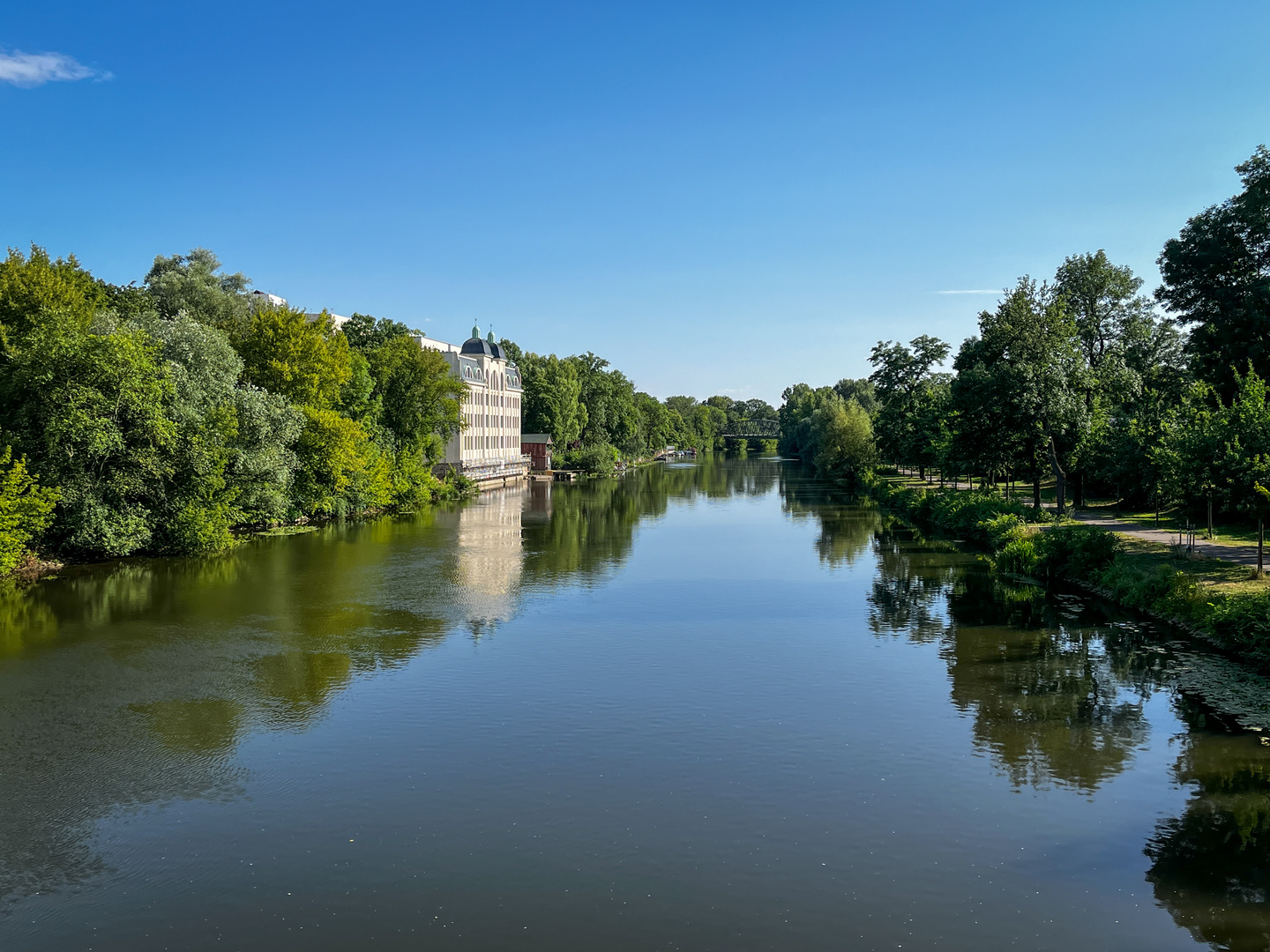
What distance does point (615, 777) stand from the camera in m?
14.5

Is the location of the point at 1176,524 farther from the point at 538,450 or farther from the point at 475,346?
the point at 538,450

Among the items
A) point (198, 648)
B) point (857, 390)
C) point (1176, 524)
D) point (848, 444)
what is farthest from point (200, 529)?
point (857, 390)

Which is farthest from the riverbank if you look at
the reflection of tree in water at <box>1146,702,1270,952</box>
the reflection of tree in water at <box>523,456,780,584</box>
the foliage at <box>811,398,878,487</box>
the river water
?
the foliage at <box>811,398,878,487</box>

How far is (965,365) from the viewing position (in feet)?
180

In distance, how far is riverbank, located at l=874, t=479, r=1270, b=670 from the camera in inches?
819

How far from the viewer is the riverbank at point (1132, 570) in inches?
819

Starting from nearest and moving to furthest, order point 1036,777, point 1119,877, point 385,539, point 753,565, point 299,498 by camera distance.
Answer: point 1119,877
point 1036,777
point 753,565
point 385,539
point 299,498

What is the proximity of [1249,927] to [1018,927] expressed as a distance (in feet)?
8.43

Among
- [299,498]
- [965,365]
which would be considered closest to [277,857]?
[299,498]

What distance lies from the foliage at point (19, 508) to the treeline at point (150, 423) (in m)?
0.06

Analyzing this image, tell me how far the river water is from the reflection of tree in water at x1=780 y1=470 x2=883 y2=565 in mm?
12518

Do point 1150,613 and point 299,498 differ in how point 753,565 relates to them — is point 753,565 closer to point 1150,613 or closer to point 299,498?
A: point 1150,613

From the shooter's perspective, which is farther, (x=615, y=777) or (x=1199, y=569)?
Answer: (x=1199, y=569)

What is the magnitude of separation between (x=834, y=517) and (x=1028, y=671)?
3714 cm
